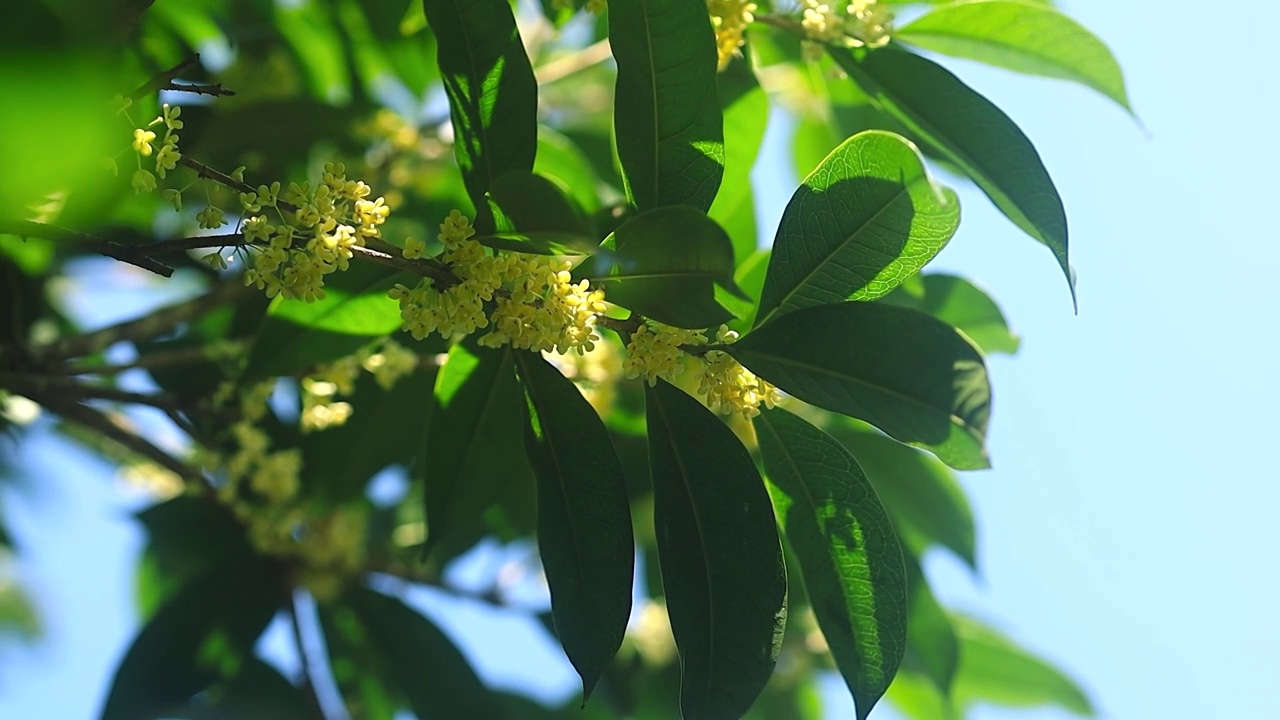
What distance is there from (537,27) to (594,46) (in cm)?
22

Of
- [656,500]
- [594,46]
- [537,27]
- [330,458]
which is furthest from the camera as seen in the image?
[537,27]

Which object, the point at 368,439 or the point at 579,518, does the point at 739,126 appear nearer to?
the point at 579,518

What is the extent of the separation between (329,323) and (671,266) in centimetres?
67

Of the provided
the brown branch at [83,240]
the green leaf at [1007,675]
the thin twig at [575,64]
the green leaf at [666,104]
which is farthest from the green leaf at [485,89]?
the green leaf at [1007,675]

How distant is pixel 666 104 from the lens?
1142mm

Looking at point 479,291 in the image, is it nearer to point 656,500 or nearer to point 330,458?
point 656,500

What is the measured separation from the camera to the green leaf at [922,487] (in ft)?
6.93

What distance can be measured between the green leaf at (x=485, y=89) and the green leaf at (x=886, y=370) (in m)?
0.33

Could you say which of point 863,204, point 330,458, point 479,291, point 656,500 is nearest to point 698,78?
point 863,204

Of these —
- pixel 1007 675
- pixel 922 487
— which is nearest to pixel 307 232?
pixel 922 487

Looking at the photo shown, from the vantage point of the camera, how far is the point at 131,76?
133cm

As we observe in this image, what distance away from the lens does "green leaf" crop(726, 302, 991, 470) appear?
1.14m

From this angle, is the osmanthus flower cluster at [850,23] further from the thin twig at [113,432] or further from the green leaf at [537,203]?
the thin twig at [113,432]

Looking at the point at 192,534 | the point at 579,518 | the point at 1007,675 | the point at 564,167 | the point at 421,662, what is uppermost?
the point at 564,167
